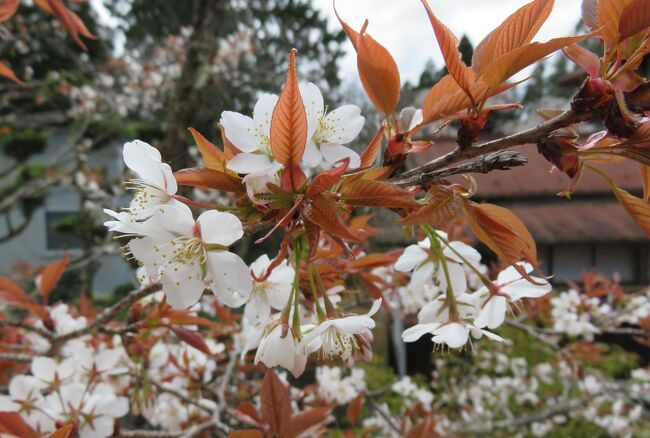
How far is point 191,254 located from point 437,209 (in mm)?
224

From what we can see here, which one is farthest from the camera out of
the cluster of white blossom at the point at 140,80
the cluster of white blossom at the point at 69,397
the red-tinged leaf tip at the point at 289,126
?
the cluster of white blossom at the point at 140,80

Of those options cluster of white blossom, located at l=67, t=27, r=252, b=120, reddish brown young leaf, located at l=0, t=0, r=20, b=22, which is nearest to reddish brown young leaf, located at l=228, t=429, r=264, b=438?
reddish brown young leaf, located at l=0, t=0, r=20, b=22

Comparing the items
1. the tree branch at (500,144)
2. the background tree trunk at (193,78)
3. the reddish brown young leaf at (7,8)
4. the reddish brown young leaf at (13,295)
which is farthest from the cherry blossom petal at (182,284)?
the background tree trunk at (193,78)

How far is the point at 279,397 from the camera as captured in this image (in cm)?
53

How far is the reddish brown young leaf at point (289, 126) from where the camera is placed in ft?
1.08

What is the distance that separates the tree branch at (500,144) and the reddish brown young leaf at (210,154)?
0.54 feet

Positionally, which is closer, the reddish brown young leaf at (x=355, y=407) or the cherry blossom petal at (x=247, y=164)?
the cherry blossom petal at (x=247, y=164)

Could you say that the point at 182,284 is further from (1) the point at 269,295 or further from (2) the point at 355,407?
(2) the point at 355,407

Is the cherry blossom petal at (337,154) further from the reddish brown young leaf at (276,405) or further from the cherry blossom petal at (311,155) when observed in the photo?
the reddish brown young leaf at (276,405)

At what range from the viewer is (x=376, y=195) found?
1.18ft

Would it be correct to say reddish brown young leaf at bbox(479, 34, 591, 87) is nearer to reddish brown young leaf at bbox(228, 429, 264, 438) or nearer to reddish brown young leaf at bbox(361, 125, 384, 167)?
reddish brown young leaf at bbox(361, 125, 384, 167)

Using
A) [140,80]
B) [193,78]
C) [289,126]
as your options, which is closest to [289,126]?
[289,126]

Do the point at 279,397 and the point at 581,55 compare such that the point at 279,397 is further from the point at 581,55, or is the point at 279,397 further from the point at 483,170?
the point at 581,55

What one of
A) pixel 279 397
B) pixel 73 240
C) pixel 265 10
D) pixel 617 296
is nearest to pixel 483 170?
pixel 279 397
